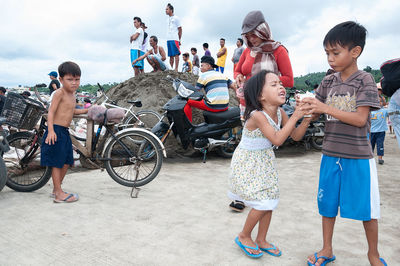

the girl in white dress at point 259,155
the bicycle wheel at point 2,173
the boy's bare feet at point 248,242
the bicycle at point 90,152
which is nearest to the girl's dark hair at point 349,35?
the girl in white dress at point 259,155

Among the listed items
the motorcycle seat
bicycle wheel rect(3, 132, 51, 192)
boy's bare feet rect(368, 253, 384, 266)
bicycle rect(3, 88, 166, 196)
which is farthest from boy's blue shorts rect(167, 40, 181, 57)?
boy's bare feet rect(368, 253, 384, 266)

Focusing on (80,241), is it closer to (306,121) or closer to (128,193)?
(128,193)

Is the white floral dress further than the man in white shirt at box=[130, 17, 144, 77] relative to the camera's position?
No

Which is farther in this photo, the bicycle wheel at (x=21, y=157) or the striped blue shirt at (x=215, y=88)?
the striped blue shirt at (x=215, y=88)

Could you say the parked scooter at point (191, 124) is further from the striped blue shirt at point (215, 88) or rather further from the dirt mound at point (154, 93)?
the dirt mound at point (154, 93)

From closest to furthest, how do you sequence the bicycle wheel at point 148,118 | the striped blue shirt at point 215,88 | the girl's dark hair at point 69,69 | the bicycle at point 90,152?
the girl's dark hair at point 69,69 < the bicycle at point 90,152 < the striped blue shirt at point 215,88 < the bicycle wheel at point 148,118

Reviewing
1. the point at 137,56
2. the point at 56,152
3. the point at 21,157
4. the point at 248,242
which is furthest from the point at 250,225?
the point at 137,56

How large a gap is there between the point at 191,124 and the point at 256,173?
130 inches

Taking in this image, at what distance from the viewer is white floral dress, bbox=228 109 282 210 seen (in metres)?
2.07

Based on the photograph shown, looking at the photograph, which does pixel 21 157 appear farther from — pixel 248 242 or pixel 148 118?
Result: pixel 248 242

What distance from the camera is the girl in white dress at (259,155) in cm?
206

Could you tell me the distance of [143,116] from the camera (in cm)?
650

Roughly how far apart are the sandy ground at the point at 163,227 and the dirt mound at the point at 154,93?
200 centimetres

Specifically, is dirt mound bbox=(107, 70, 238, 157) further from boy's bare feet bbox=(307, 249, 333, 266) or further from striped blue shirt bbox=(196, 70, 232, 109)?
boy's bare feet bbox=(307, 249, 333, 266)
